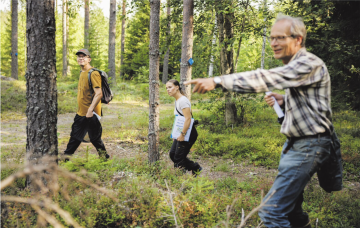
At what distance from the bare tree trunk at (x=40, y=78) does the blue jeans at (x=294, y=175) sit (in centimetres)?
330

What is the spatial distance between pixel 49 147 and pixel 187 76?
5238 millimetres

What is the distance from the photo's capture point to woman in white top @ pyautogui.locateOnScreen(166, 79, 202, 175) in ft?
16.5

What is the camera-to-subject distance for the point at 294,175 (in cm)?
240

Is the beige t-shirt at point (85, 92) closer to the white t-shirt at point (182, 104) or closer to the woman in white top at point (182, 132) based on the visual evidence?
the woman in white top at point (182, 132)

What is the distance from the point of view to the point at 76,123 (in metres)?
5.74

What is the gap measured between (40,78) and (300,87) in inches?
141

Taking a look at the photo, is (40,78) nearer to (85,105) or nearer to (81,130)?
(85,105)

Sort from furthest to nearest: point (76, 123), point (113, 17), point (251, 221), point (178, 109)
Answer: point (113, 17), point (76, 123), point (178, 109), point (251, 221)

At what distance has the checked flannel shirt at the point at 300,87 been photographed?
2.09 m

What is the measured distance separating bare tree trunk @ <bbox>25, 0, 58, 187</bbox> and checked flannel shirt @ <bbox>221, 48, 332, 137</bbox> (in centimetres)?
305

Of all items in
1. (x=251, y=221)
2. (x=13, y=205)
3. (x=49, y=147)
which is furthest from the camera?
(x=49, y=147)

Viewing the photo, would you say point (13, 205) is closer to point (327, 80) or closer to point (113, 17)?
point (327, 80)

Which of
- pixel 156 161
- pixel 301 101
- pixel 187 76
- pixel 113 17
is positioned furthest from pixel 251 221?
pixel 113 17

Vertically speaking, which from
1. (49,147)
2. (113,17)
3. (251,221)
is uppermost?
(113,17)
